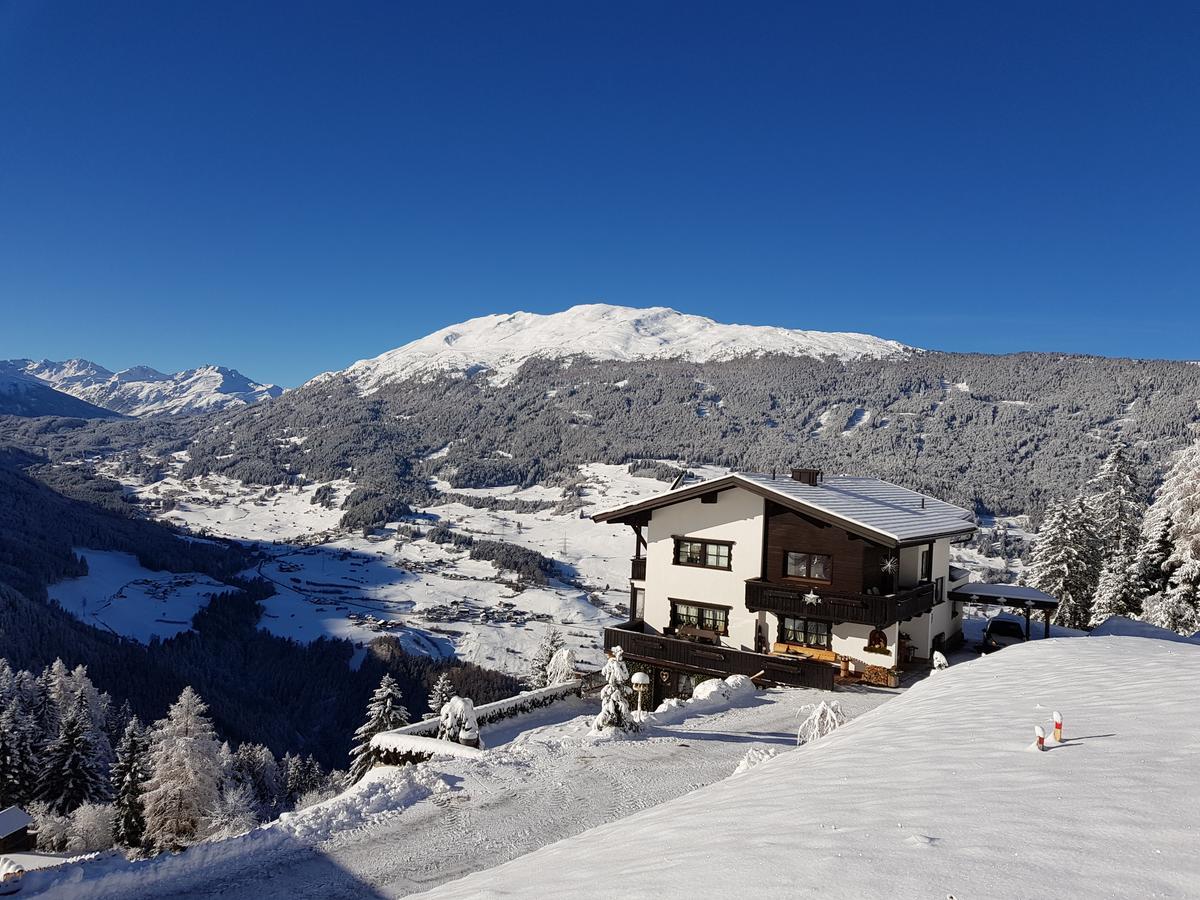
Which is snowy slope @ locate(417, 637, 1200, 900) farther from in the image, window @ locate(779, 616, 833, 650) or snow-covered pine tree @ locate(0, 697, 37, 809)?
snow-covered pine tree @ locate(0, 697, 37, 809)

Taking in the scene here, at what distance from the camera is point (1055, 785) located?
18.7 ft

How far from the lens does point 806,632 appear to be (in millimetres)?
24297

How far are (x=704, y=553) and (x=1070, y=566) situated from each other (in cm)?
2870

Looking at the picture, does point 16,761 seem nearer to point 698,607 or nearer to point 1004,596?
point 698,607

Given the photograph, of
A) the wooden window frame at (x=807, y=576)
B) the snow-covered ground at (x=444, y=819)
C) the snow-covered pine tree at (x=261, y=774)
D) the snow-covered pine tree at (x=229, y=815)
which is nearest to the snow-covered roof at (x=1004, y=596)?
the wooden window frame at (x=807, y=576)

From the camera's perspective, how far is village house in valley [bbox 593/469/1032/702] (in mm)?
22781

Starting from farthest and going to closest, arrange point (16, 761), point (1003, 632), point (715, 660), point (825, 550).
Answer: point (16, 761)
point (1003, 632)
point (825, 550)
point (715, 660)

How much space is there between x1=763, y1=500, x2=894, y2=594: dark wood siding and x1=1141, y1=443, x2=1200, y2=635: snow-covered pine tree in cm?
1788

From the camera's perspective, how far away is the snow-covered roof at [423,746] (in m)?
15.1

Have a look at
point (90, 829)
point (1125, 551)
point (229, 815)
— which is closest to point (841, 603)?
point (1125, 551)

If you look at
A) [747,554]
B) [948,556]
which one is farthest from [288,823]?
[948,556]

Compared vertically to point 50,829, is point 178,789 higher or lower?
higher

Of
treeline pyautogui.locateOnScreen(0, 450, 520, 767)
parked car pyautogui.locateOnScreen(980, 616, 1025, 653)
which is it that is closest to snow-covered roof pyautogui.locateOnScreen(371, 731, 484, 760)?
parked car pyautogui.locateOnScreen(980, 616, 1025, 653)

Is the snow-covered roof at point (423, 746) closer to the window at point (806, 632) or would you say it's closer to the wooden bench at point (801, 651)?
the wooden bench at point (801, 651)
